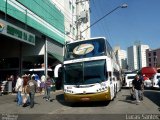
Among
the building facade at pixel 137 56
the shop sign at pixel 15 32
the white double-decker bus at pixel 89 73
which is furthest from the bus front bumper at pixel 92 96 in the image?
the building facade at pixel 137 56

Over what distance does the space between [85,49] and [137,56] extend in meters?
150

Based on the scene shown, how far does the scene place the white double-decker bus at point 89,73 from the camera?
15.9m

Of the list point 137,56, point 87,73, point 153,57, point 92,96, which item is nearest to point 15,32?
point 87,73

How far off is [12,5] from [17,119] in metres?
13.2

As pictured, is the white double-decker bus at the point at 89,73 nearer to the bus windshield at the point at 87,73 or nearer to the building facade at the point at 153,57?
the bus windshield at the point at 87,73

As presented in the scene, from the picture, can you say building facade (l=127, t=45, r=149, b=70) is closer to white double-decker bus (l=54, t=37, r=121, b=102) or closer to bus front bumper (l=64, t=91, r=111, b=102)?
white double-decker bus (l=54, t=37, r=121, b=102)

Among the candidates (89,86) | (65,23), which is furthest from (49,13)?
(89,86)

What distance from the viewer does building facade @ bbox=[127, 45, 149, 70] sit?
6255 inches

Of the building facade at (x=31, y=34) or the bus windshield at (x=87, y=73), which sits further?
the building facade at (x=31, y=34)

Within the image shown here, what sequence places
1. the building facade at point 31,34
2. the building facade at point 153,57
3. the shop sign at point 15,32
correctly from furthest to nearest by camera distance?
the building facade at point 153,57 < the building facade at point 31,34 < the shop sign at point 15,32

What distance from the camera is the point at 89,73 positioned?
1619cm

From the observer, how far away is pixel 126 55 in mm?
172125

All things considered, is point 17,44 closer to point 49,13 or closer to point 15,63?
point 15,63

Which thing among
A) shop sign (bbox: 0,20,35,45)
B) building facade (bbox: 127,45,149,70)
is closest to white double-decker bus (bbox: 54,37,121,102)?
shop sign (bbox: 0,20,35,45)
